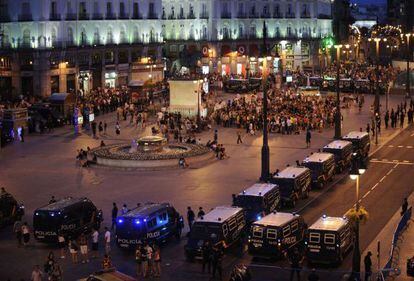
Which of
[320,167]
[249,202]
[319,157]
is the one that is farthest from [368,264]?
[319,157]

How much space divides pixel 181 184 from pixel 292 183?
7.92 meters

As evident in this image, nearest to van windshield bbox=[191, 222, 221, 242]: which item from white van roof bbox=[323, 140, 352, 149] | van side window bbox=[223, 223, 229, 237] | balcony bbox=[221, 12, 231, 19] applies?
van side window bbox=[223, 223, 229, 237]

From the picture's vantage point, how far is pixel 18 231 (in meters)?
36.2

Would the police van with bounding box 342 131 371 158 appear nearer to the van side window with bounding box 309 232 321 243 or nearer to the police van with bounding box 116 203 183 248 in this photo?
the police van with bounding box 116 203 183 248

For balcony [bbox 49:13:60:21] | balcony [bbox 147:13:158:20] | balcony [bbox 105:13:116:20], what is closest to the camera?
balcony [bbox 49:13:60:21]

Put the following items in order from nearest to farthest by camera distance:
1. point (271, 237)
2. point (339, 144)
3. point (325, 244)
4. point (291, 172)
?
point (325, 244)
point (271, 237)
point (291, 172)
point (339, 144)

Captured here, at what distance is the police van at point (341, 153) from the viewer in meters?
50.3

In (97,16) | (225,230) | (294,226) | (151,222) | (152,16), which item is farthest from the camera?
(152,16)

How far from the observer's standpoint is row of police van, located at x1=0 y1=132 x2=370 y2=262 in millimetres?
32625

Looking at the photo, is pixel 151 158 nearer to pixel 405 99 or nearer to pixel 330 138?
pixel 330 138

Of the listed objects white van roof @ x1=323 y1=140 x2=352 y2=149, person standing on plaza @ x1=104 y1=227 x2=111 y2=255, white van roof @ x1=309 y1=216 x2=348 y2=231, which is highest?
white van roof @ x1=323 y1=140 x2=352 y2=149

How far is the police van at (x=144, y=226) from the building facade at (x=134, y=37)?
46495mm

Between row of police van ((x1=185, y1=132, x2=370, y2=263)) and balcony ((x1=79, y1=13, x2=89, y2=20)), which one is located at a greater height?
balcony ((x1=79, y1=13, x2=89, y2=20))

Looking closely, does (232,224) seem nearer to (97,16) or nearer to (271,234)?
(271,234)
